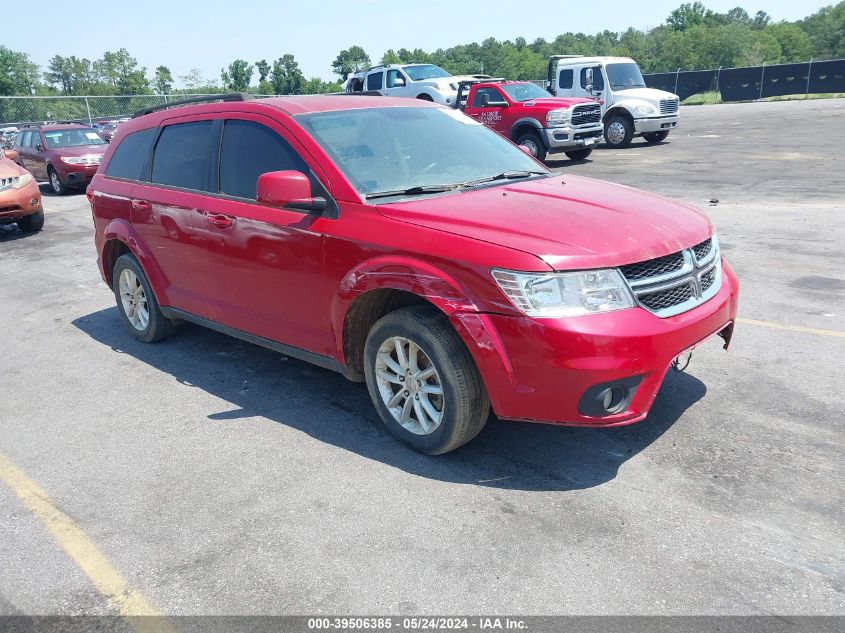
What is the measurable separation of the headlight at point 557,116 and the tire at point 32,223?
10.6 metres

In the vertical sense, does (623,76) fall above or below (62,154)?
above

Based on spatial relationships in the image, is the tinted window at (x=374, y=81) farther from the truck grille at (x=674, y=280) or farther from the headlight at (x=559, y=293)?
the headlight at (x=559, y=293)

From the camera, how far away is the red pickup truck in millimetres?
16781

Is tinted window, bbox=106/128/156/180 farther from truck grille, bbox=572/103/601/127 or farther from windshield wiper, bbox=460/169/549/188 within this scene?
truck grille, bbox=572/103/601/127

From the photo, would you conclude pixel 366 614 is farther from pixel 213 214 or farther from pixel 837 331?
pixel 837 331

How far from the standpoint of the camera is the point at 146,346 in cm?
618

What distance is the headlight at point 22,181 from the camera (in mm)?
11680

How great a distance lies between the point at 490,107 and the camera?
17719mm

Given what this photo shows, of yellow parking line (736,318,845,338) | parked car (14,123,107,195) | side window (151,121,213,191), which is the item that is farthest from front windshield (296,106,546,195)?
parked car (14,123,107,195)

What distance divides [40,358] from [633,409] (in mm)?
4879

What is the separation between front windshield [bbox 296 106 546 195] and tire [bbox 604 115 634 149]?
1672 cm

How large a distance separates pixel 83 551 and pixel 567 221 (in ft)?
9.07

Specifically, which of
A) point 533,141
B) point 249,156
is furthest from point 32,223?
point 533,141

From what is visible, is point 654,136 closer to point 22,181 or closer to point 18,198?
point 22,181
